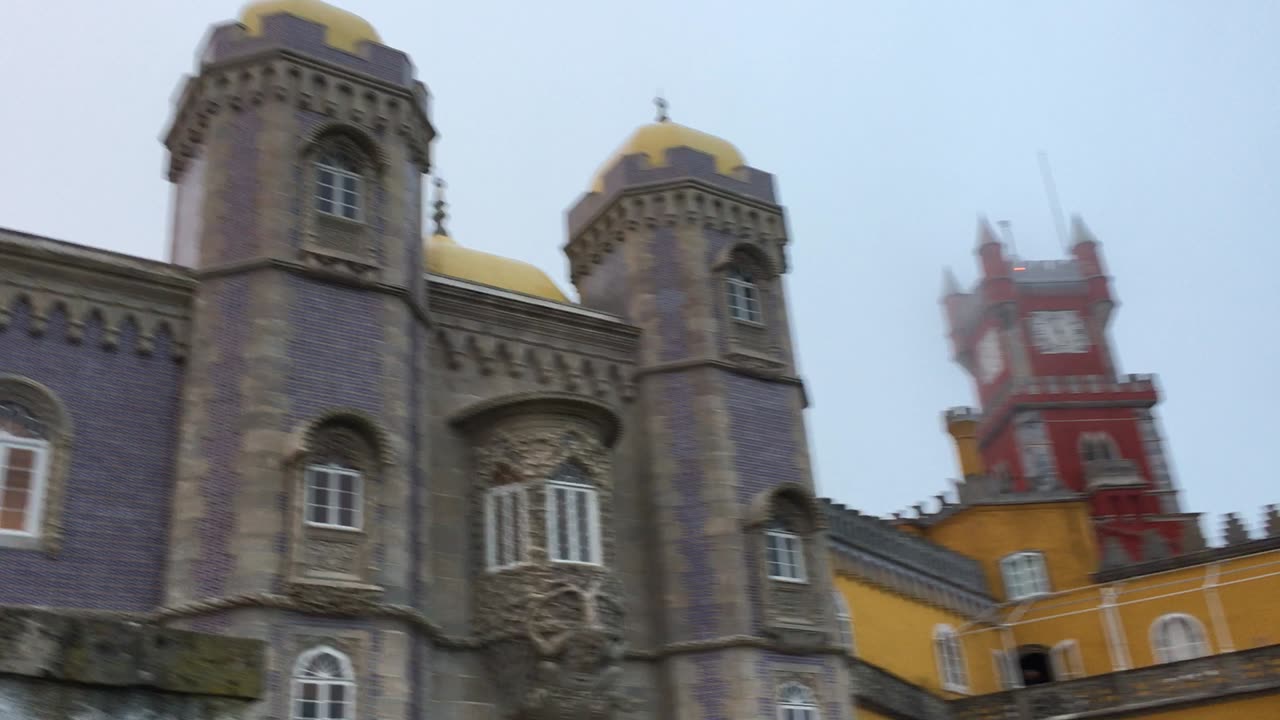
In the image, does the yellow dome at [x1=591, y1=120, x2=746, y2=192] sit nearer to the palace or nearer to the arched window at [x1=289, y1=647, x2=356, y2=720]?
the palace

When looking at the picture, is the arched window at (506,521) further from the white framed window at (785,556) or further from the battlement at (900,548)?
the battlement at (900,548)

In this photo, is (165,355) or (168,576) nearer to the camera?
(168,576)

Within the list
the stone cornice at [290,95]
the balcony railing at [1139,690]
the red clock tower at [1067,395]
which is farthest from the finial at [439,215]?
the red clock tower at [1067,395]

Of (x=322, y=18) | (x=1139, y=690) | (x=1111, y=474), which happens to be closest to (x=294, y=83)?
(x=322, y=18)

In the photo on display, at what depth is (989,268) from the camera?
60.1 meters

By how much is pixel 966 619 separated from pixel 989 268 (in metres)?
31.6

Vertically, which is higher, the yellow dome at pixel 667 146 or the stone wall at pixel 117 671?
the yellow dome at pixel 667 146

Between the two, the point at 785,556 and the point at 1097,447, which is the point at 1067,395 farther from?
the point at 785,556

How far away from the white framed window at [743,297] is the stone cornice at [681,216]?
68 cm

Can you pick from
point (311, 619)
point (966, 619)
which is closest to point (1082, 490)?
point (966, 619)

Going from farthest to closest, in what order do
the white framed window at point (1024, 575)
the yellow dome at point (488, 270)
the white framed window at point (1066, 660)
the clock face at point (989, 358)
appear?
the clock face at point (989, 358) < the white framed window at point (1024, 575) < the white framed window at point (1066, 660) < the yellow dome at point (488, 270)

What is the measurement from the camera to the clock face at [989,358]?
57.7 meters

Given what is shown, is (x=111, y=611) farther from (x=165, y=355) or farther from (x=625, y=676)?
(x=625, y=676)

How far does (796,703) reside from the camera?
19.1 metres
